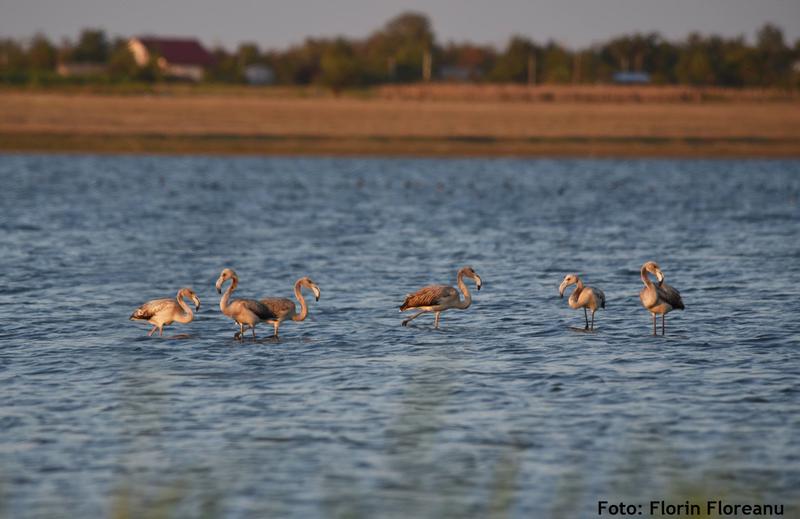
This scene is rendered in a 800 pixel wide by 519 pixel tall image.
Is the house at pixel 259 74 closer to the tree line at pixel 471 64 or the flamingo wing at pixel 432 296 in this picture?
the tree line at pixel 471 64

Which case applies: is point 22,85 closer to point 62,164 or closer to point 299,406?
point 62,164

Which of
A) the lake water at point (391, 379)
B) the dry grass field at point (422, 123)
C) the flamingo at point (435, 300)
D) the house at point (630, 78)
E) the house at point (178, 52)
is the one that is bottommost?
the lake water at point (391, 379)

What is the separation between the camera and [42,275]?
85.7 ft

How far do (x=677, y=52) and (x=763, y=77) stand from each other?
23.8m

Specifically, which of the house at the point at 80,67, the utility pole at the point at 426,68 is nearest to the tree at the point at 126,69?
the house at the point at 80,67

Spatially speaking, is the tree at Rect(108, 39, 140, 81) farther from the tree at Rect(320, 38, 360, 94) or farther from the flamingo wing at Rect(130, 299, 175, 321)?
the flamingo wing at Rect(130, 299, 175, 321)

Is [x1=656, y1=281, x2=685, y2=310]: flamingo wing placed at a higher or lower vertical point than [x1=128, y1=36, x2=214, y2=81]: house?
lower

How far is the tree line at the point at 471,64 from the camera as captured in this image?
113875mm

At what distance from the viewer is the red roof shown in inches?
6058

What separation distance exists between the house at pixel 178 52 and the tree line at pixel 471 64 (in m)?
3.58

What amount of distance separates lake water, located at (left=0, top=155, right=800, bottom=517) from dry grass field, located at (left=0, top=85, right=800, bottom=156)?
28474 mm

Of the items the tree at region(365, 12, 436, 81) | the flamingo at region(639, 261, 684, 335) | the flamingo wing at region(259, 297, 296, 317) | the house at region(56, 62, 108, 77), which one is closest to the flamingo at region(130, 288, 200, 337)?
the flamingo wing at region(259, 297, 296, 317)

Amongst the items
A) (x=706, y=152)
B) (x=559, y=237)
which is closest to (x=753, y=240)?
(x=559, y=237)

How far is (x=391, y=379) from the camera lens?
15945 millimetres
